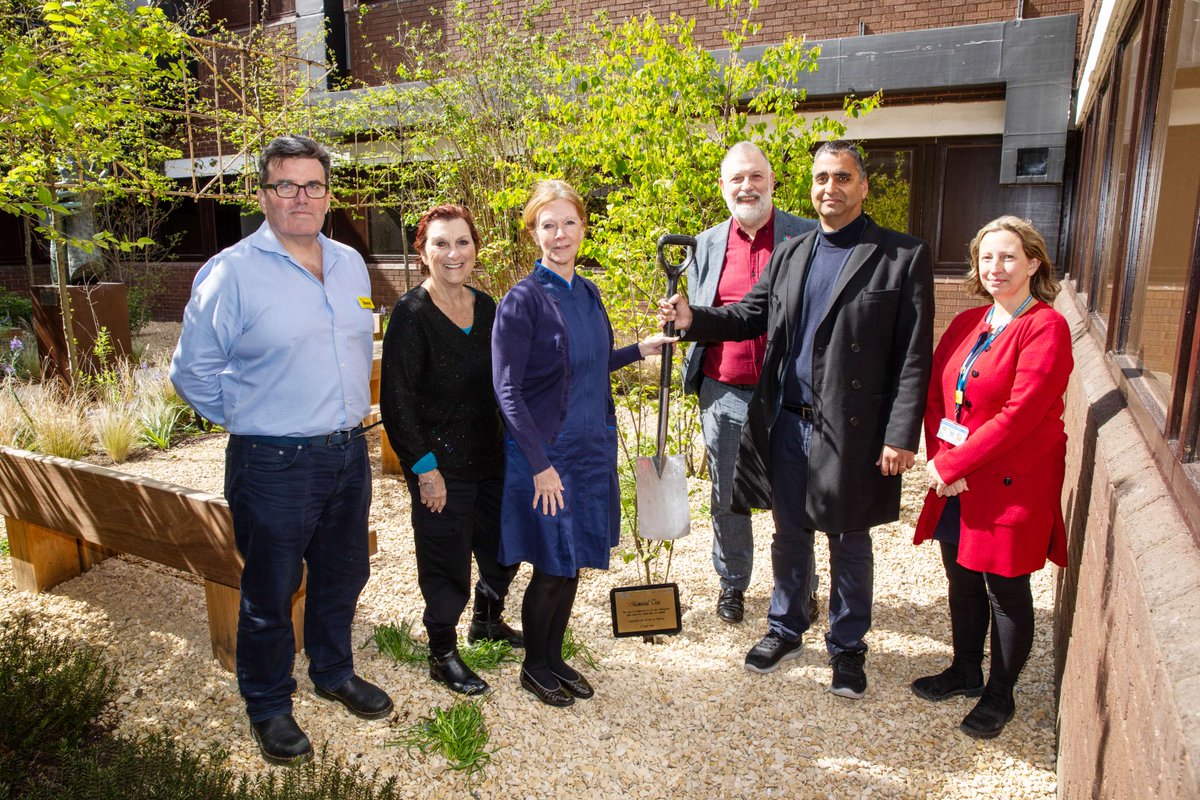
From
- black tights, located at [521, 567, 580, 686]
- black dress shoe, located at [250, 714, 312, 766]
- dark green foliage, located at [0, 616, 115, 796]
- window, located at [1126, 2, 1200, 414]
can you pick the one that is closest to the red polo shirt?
black tights, located at [521, 567, 580, 686]

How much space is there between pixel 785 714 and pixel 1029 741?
2.91 feet

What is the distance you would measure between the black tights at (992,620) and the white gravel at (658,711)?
202mm

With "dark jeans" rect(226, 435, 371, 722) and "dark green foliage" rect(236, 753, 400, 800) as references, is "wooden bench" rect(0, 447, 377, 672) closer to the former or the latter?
"dark jeans" rect(226, 435, 371, 722)

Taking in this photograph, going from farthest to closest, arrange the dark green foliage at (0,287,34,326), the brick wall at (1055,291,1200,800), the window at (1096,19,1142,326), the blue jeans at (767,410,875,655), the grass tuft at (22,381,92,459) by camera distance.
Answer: the dark green foliage at (0,287,34,326), the grass tuft at (22,381,92,459), the window at (1096,19,1142,326), the blue jeans at (767,410,875,655), the brick wall at (1055,291,1200,800)

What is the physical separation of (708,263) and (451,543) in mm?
1725

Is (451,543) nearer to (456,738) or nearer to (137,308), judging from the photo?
(456,738)

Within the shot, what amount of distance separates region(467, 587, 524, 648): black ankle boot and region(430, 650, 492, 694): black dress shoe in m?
0.32

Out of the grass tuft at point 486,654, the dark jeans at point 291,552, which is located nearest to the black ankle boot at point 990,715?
the grass tuft at point 486,654

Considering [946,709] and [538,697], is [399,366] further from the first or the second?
[946,709]

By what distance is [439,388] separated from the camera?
123 inches

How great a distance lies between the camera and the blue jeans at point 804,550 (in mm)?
3400

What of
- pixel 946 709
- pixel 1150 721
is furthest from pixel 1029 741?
pixel 1150 721

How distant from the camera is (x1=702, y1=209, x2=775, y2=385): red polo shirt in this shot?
3.81 metres

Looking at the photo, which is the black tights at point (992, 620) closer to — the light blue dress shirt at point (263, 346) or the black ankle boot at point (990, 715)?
the black ankle boot at point (990, 715)
